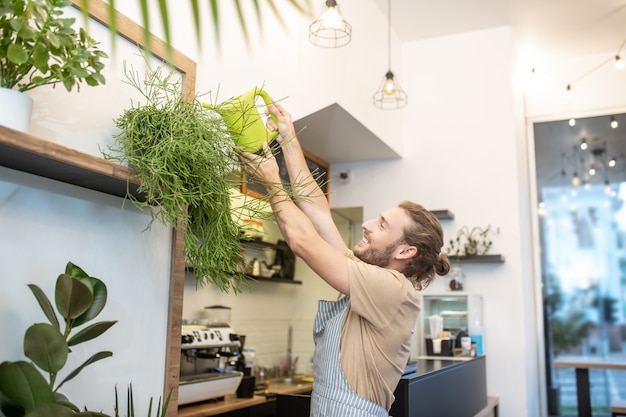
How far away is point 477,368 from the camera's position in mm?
3963

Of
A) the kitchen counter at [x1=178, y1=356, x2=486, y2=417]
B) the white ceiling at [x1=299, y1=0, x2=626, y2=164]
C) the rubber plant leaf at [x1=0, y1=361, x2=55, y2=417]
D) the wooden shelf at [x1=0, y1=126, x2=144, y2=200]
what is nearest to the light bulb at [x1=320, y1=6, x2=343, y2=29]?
the white ceiling at [x1=299, y1=0, x2=626, y2=164]

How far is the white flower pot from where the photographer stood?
1228 mm

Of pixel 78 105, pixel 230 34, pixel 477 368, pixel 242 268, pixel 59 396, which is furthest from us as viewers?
pixel 477 368

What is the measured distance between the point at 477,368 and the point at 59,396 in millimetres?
3175

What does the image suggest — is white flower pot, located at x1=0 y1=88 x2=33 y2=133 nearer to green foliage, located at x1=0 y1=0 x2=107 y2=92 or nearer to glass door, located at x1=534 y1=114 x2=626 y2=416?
green foliage, located at x1=0 y1=0 x2=107 y2=92

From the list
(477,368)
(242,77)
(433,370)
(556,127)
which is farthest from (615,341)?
(242,77)

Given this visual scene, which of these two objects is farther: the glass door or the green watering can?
the glass door

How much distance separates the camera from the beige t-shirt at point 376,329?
Answer: 5.54 feet

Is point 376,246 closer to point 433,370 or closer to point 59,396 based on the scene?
point 59,396

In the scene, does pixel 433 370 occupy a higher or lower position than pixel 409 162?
lower

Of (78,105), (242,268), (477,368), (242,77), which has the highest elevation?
(242,77)

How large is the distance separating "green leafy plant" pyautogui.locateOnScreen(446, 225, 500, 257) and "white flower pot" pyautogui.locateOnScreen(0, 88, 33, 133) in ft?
12.4

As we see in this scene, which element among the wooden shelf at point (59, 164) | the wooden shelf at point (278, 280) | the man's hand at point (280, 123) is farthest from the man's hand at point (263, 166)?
the wooden shelf at point (278, 280)

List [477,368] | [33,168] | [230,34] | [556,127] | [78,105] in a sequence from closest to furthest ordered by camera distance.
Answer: [33,168], [78,105], [230,34], [477,368], [556,127]
